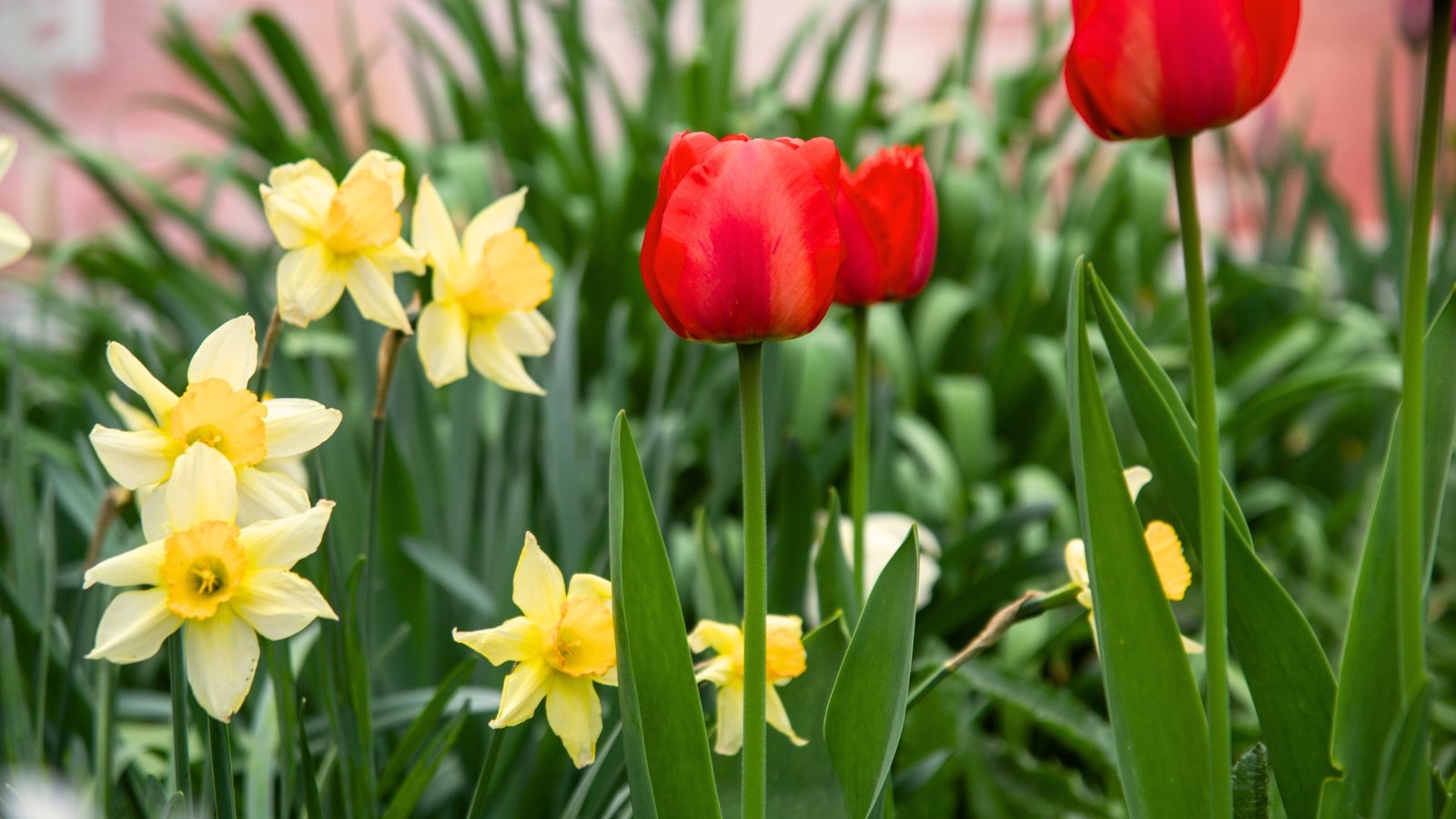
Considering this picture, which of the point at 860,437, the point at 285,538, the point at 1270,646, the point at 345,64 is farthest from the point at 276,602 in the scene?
the point at 345,64

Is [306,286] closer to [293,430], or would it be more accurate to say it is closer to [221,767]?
[293,430]

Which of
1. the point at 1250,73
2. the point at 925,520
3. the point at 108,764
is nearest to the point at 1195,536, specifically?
the point at 1250,73

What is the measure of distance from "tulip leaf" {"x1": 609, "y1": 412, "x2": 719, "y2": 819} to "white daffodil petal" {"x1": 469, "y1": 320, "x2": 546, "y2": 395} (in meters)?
0.14

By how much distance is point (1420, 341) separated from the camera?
0.43 meters

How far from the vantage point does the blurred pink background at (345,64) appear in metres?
2.38

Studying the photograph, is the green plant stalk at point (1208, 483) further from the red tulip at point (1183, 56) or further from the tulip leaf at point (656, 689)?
the tulip leaf at point (656, 689)

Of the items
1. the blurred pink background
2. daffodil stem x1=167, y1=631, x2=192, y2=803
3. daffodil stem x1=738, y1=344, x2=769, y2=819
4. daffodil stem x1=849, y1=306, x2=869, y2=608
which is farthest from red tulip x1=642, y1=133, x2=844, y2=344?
the blurred pink background

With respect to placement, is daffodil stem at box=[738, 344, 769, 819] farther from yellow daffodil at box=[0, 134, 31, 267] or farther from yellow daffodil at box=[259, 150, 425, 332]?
yellow daffodil at box=[0, 134, 31, 267]

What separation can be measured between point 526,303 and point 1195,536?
312 mm

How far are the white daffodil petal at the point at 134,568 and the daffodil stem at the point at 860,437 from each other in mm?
280

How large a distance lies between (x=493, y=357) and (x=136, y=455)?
179 millimetres

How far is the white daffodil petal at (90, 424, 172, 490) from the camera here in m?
0.39

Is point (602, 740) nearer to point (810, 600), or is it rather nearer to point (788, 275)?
point (810, 600)

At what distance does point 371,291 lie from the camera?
1.60 ft
